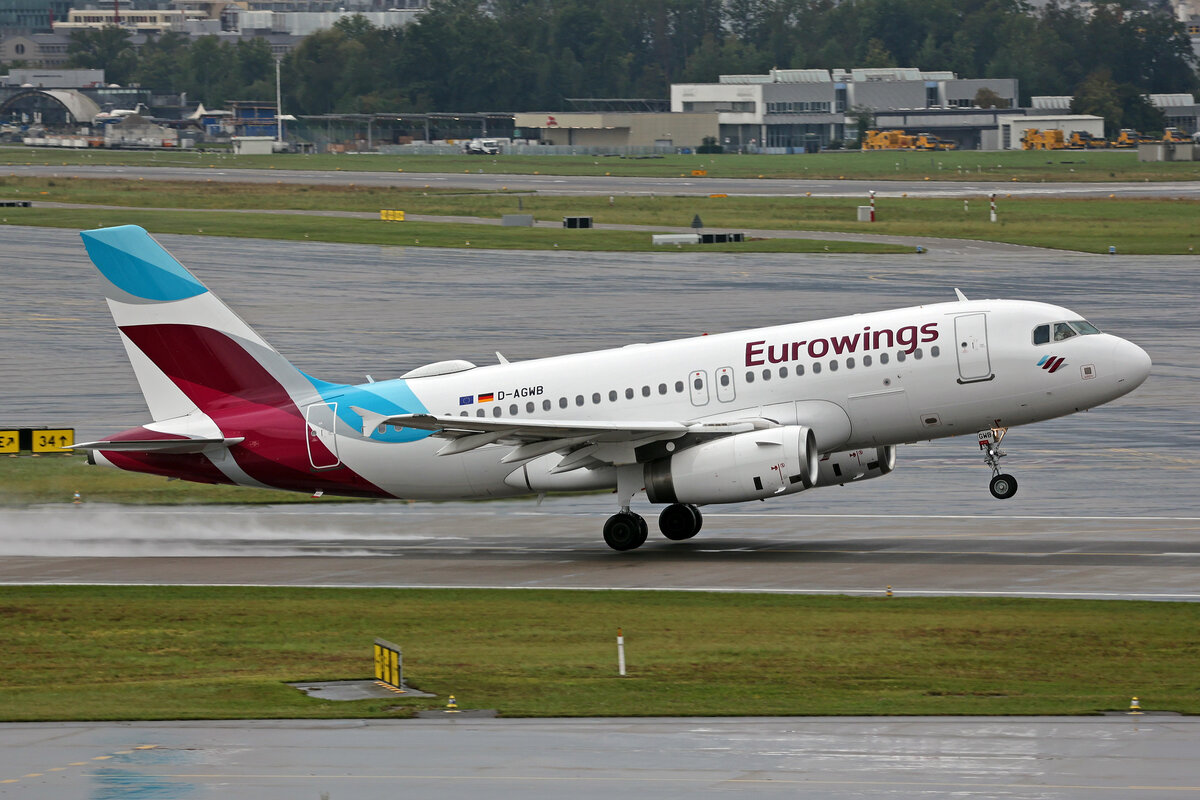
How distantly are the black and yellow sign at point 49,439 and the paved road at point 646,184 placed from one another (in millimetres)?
106284

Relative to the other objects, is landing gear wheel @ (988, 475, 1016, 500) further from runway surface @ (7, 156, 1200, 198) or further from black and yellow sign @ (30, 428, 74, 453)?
runway surface @ (7, 156, 1200, 198)

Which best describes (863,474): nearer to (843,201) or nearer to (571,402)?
(571,402)

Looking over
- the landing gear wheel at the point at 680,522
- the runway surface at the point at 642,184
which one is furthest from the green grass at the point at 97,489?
the runway surface at the point at 642,184

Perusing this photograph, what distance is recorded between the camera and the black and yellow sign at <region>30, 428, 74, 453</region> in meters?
52.5

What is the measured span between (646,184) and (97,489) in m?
123

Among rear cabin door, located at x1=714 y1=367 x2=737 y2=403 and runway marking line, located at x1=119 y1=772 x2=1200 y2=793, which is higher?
rear cabin door, located at x1=714 y1=367 x2=737 y2=403

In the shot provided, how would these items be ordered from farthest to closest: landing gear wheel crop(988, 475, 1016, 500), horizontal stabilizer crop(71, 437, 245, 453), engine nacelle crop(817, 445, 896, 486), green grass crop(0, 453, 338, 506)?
1. green grass crop(0, 453, 338, 506)
2. engine nacelle crop(817, 445, 896, 486)
3. horizontal stabilizer crop(71, 437, 245, 453)
4. landing gear wheel crop(988, 475, 1016, 500)

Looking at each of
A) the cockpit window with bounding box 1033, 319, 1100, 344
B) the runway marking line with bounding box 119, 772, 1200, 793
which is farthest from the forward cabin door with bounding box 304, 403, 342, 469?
the runway marking line with bounding box 119, 772, 1200, 793

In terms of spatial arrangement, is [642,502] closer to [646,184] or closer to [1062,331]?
[1062,331]

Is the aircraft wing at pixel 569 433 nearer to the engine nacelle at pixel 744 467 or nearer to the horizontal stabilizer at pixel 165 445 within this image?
the engine nacelle at pixel 744 467

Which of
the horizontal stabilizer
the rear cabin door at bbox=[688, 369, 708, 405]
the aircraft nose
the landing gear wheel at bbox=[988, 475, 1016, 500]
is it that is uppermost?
the aircraft nose

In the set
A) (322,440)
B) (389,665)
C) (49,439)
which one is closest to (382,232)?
(49,439)

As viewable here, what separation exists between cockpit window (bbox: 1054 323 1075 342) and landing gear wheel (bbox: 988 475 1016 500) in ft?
11.4

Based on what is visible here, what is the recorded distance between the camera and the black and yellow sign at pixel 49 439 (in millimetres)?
52531
